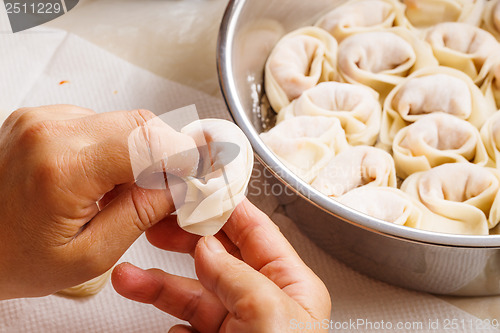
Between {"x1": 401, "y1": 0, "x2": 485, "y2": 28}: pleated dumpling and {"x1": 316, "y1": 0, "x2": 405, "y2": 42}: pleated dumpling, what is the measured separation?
0.04 m

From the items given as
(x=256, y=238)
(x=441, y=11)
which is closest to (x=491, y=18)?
(x=441, y=11)

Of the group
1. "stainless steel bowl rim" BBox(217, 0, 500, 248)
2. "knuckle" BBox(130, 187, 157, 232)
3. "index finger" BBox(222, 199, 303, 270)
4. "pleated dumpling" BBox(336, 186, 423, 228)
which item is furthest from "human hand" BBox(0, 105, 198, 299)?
"pleated dumpling" BBox(336, 186, 423, 228)

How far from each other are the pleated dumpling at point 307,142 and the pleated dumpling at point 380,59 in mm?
166

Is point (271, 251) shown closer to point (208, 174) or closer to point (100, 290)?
point (208, 174)

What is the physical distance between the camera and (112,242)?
588mm

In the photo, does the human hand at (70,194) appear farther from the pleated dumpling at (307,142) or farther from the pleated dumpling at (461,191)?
the pleated dumpling at (461,191)

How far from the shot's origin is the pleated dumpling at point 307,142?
0.93m

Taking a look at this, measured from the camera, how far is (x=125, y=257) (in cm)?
94

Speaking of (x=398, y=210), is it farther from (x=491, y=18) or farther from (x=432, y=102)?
(x=491, y=18)

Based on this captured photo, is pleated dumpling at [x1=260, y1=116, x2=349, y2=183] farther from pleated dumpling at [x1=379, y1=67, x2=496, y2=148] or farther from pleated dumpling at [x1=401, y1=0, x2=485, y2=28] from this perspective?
pleated dumpling at [x1=401, y1=0, x2=485, y2=28]

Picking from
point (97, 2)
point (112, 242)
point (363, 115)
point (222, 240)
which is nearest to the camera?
point (112, 242)

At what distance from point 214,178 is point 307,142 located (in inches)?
14.7

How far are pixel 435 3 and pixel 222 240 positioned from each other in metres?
0.84

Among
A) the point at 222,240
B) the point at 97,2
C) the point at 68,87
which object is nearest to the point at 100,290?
the point at 222,240
